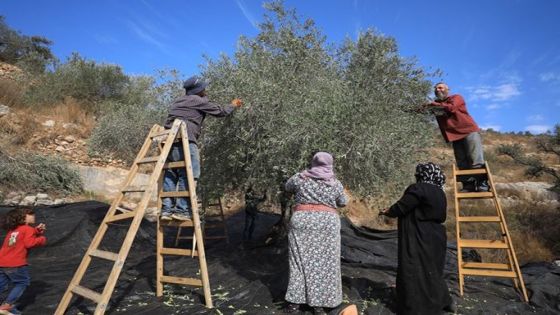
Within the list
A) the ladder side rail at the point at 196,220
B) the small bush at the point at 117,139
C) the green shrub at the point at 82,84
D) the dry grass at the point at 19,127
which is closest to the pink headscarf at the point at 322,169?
the ladder side rail at the point at 196,220

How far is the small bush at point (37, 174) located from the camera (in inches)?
502

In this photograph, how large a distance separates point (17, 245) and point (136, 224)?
5.51 ft

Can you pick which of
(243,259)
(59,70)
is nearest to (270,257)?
(243,259)

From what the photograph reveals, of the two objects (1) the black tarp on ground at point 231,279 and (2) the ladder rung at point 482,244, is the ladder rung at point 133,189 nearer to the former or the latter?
(1) the black tarp on ground at point 231,279

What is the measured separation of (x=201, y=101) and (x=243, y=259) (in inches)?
133

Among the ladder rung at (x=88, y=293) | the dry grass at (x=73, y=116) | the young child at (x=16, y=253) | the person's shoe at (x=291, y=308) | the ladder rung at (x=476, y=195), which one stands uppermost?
the dry grass at (x=73, y=116)

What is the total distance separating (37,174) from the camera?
13414mm

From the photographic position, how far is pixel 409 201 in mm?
4836

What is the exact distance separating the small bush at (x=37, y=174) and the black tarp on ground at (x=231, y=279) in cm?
433

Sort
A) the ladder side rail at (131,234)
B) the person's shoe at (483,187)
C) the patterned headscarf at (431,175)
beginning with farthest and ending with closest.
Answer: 1. the person's shoe at (483,187)
2. the patterned headscarf at (431,175)
3. the ladder side rail at (131,234)

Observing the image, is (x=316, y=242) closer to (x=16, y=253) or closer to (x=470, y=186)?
(x=470, y=186)

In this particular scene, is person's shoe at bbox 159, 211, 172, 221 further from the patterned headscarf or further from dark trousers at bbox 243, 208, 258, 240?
dark trousers at bbox 243, 208, 258, 240

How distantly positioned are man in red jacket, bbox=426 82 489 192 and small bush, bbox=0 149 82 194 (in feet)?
41.4

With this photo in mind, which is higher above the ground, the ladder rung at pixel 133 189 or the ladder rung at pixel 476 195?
the ladder rung at pixel 476 195
